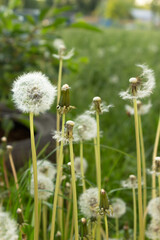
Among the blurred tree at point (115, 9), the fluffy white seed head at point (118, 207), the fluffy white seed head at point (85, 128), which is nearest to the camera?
the fluffy white seed head at point (85, 128)

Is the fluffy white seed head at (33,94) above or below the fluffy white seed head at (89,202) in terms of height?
above

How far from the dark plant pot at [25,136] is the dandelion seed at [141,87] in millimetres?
831

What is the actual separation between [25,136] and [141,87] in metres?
1.88

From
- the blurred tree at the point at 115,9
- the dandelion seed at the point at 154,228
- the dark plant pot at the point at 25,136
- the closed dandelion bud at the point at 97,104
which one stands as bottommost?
the dandelion seed at the point at 154,228

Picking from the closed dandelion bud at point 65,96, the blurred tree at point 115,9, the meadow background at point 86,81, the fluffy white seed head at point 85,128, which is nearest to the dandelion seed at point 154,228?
the meadow background at point 86,81

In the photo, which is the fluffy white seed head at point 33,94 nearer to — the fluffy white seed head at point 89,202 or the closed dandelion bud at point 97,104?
the closed dandelion bud at point 97,104

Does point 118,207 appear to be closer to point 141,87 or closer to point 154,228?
point 154,228

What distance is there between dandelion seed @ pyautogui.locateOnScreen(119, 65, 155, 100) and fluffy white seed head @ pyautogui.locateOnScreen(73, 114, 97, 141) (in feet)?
1.04

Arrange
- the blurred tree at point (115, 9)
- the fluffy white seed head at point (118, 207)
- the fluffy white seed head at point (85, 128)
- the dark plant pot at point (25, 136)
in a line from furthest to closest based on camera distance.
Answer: the blurred tree at point (115, 9)
the dark plant pot at point (25, 136)
the fluffy white seed head at point (118, 207)
the fluffy white seed head at point (85, 128)

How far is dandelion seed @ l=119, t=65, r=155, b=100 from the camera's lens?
784mm

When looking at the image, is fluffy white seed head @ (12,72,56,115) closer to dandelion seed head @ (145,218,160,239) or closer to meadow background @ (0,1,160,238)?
meadow background @ (0,1,160,238)

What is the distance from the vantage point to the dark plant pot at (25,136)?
204cm

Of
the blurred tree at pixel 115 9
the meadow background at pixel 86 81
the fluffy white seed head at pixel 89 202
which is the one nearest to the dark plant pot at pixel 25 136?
the meadow background at pixel 86 81

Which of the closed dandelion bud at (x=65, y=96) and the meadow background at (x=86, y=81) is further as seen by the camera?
the meadow background at (x=86, y=81)
